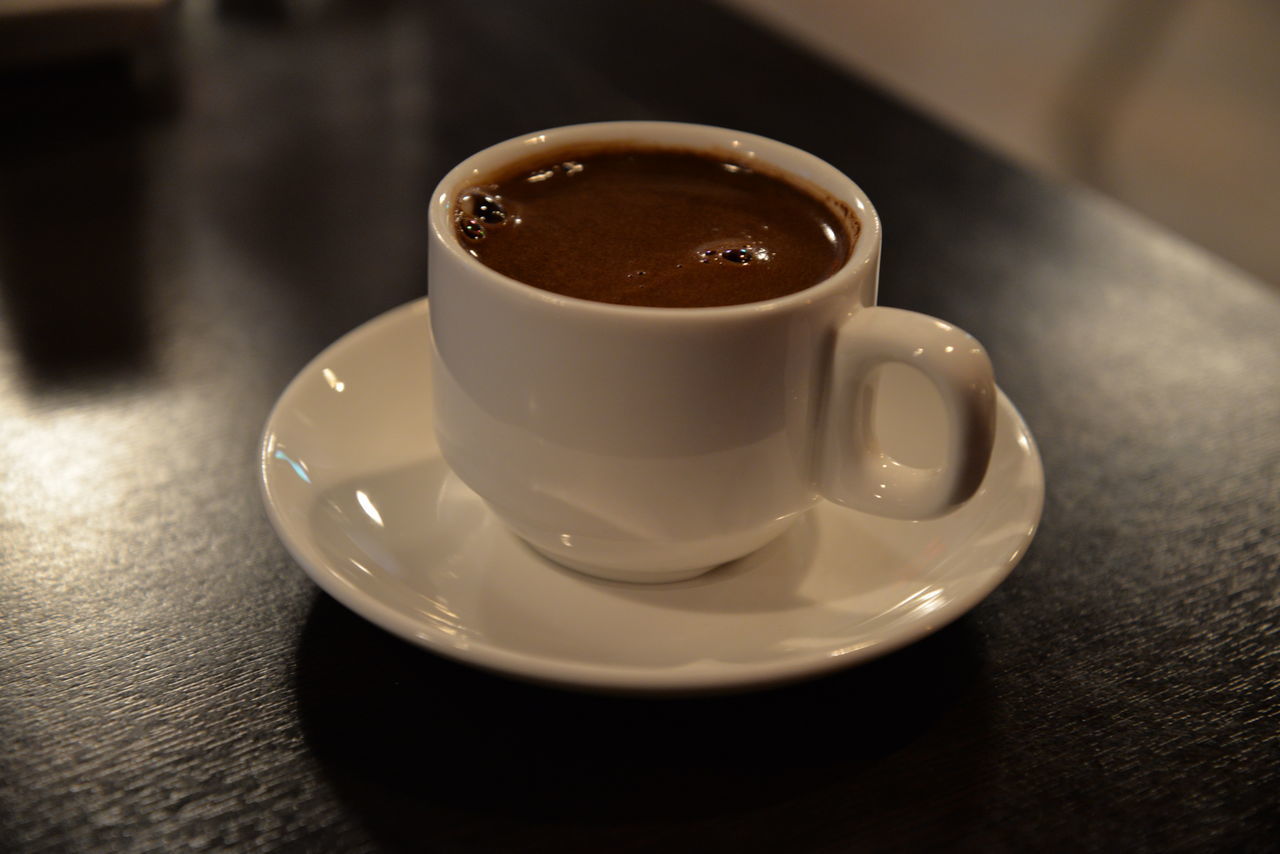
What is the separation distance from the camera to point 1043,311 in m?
1.08

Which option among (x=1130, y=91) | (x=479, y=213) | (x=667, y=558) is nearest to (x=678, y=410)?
(x=667, y=558)

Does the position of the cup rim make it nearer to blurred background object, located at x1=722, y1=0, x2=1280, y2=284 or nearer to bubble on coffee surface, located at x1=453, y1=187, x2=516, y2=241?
bubble on coffee surface, located at x1=453, y1=187, x2=516, y2=241

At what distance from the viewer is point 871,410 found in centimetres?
67

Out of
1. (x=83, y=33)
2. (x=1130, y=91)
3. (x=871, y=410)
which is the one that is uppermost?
(x=871, y=410)

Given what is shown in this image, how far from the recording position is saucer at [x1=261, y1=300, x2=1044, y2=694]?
573 millimetres

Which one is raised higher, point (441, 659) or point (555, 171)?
point (555, 171)

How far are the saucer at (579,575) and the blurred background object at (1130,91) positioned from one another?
60.9 inches

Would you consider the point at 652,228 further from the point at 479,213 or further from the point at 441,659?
the point at 441,659

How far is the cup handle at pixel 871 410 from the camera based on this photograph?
587 mm

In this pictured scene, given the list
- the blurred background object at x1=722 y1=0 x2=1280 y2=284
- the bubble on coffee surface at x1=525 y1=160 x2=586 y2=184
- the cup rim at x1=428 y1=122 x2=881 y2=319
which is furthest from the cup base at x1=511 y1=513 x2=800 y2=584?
the blurred background object at x1=722 y1=0 x2=1280 y2=284

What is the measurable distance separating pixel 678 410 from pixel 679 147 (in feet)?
0.91

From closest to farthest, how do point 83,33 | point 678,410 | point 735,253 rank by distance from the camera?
point 678,410 < point 735,253 < point 83,33

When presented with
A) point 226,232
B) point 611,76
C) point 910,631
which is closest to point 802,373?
point 910,631

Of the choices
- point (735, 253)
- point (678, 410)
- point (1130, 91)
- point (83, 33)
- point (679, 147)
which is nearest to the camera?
A: point (678, 410)
